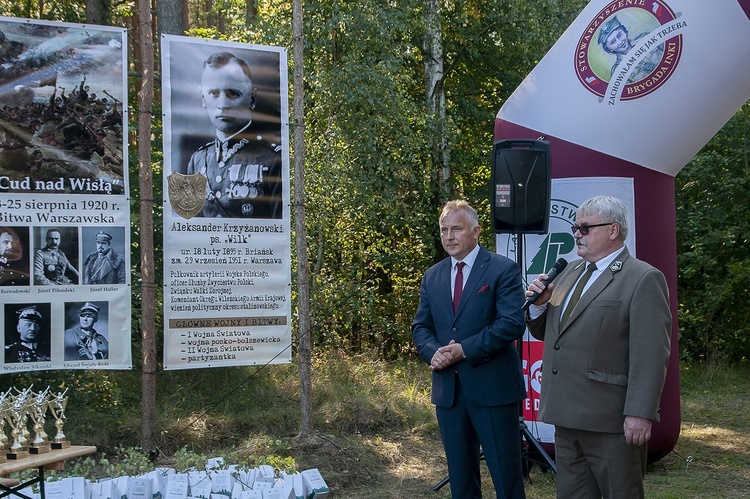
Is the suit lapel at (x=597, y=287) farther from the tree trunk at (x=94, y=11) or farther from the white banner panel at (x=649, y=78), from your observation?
the tree trunk at (x=94, y=11)

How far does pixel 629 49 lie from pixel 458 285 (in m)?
2.37

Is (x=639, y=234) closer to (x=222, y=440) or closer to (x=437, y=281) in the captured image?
(x=437, y=281)

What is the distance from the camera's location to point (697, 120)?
5.36m

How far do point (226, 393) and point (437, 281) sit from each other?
3994mm

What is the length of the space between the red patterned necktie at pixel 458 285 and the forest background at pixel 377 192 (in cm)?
238

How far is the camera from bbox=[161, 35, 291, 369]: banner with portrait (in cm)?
564

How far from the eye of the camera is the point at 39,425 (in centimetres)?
403

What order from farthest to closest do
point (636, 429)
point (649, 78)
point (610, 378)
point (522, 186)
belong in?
point (522, 186) → point (649, 78) → point (610, 378) → point (636, 429)

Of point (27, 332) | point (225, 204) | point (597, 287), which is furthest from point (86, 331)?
point (597, 287)

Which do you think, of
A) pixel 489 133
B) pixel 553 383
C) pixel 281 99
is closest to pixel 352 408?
pixel 281 99

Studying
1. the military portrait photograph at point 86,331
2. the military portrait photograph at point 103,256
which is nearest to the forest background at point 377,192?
the military portrait photograph at point 86,331

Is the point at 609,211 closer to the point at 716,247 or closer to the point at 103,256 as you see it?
the point at 103,256

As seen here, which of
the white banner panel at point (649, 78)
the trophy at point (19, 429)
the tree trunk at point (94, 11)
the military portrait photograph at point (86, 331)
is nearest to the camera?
the trophy at point (19, 429)

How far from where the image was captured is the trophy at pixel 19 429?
3771 mm
